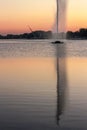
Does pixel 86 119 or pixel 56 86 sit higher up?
pixel 86 119

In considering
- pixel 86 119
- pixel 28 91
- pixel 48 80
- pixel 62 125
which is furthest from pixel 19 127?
pixel 48 80

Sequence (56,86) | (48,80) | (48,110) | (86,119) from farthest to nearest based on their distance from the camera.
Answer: (48,80), (56,86), (48,110), (86,119)

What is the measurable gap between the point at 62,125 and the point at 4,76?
460 inches

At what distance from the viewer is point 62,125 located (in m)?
12.5

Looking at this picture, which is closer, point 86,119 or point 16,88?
point 86,119

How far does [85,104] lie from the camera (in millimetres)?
15547

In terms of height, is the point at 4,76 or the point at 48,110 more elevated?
the point at 48,110

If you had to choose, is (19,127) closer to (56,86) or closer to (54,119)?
(54,119)

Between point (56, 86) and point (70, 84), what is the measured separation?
93cm

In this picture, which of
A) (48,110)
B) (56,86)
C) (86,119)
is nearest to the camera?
(86,119)

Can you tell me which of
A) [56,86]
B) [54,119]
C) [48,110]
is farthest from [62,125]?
[56,86]

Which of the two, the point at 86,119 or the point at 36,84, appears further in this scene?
the point at 36,84

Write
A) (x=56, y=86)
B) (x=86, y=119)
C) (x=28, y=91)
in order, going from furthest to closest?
(x=56, y=86)
(x=28, y=91)
(x=86, y=119)

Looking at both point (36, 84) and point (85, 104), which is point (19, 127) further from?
point (36, 84)
